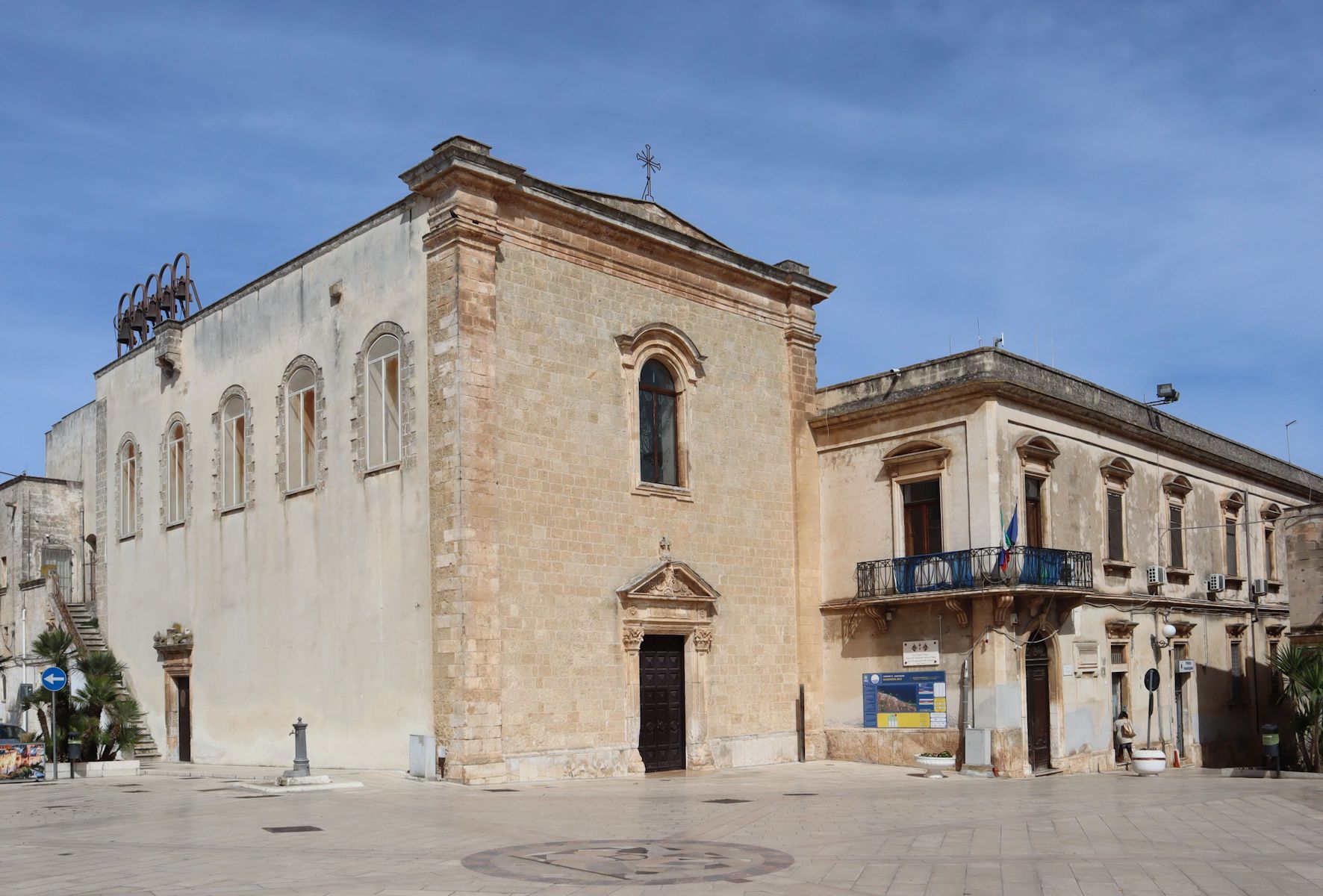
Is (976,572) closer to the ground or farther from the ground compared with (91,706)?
farther from the ground

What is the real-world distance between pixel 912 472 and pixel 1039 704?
4683 mm

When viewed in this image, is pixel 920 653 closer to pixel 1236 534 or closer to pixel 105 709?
pixel 1236 534

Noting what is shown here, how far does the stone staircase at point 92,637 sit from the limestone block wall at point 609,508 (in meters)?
11.1

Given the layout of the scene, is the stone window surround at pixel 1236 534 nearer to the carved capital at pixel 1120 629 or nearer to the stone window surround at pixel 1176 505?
the stone window surround at pixel 1176 505

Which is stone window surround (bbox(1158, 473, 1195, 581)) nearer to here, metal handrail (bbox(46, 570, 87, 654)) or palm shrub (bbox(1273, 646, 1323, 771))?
palm shrub (bbox(1273, 646, 1323, 771))

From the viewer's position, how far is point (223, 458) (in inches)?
963

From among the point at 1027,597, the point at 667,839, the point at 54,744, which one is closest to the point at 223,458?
the point at 54,744

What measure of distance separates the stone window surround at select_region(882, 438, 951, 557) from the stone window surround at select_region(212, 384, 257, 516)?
38.7 feet

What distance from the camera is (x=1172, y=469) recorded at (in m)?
27.8

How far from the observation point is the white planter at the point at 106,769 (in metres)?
22.6

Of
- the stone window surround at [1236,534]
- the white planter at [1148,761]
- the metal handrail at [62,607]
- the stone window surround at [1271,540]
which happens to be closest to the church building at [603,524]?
the metal handrail at [62,607]

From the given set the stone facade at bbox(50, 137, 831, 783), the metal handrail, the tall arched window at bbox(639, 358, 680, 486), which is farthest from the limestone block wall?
the metal handrail

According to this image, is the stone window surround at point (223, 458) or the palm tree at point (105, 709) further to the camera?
the palm tree at point (105, 709)

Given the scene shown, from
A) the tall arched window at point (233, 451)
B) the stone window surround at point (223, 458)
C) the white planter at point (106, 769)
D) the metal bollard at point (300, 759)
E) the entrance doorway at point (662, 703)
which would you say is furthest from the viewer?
the tall arched window at point (233, 451)
